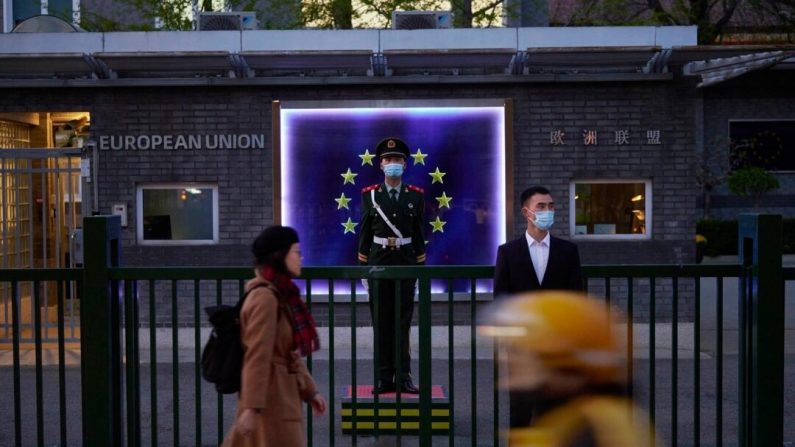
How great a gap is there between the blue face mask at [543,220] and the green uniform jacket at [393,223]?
233 cm

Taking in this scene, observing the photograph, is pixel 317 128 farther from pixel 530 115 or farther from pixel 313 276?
pixel 313 276

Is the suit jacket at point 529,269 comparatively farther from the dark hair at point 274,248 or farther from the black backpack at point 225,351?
the black backpack at point 225,351

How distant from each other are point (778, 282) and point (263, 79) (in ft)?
25.1

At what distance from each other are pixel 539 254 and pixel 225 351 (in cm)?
218

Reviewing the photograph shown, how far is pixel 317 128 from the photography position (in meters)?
12.2

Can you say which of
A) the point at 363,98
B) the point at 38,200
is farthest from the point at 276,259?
the point at 38,200

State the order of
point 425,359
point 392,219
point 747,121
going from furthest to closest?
point 747,121 < point 392,219 < point 425,359

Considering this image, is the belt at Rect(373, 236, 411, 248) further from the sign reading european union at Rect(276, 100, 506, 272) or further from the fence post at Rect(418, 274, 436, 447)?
the sign reading european union at Rect(276, 100, 506, 272)

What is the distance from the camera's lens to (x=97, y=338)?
5.79m

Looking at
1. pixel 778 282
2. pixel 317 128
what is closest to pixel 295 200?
pixel 317 128

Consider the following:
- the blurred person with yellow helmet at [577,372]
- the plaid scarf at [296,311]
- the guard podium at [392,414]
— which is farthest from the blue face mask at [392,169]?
the blurred person with yellow helmet at [577,372]

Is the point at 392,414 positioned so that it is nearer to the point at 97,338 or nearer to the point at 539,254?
the point at 539,254

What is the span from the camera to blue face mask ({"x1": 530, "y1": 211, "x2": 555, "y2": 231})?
6341 millimetres

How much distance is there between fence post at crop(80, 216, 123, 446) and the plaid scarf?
1285 millimetres
